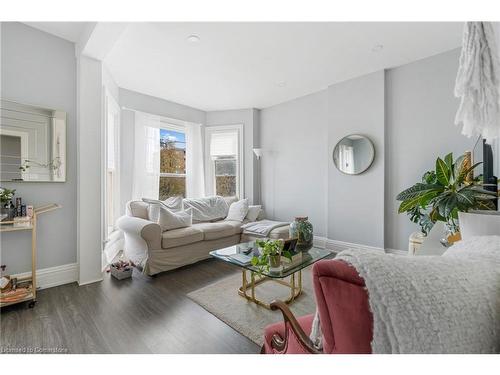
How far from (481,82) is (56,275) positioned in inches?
136

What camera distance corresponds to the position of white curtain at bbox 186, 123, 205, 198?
4.76m

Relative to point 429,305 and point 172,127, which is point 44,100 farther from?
point 429,305

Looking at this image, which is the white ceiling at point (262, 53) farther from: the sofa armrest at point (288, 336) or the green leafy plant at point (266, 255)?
the sofa armrest at point (288, 336)

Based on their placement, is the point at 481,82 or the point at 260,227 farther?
the point at 260,227

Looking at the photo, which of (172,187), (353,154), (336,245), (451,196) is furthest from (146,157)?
(451,196)

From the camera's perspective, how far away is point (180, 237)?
2.93 meters

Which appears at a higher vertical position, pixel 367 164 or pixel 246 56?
pixel 246 56

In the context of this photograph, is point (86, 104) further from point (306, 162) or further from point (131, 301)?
point (306, 162)

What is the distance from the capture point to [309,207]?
4176mm

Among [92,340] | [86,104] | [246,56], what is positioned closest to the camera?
[92,340]

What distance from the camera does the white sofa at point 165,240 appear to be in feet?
8.93

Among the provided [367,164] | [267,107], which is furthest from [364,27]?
[267,107]

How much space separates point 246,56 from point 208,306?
9.12 ft

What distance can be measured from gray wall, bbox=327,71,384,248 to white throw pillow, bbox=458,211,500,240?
2.01 metres
